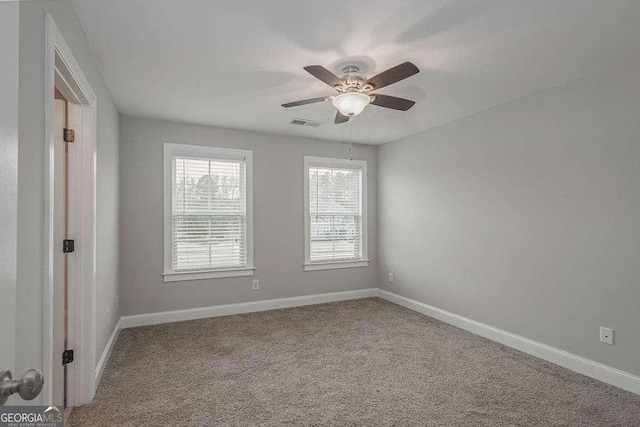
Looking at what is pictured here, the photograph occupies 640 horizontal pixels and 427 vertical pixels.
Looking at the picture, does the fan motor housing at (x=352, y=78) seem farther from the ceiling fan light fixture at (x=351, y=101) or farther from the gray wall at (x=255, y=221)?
the gray wall at (x=255, y=221)

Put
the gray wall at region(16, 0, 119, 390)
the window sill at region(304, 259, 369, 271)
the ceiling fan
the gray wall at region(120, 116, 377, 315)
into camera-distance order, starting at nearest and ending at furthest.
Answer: the gray wall at region(16, 0, 119, 390)
the ceiling fan
the gray wall at region(120, 116, 377, 315)
the window sill at region(304, 259, 369, 271)

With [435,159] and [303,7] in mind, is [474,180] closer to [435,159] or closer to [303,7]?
[435,159]

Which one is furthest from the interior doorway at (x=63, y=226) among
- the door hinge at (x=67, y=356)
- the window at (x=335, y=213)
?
the window at (x=335, y=213)

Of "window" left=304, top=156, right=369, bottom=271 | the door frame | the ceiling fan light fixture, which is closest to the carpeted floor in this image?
the door frame

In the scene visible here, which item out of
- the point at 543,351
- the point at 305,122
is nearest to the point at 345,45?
the point at 305,122

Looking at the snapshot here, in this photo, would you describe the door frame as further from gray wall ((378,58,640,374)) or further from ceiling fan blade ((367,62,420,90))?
gray wall ((378,58,640,374))

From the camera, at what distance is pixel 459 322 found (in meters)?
4.12

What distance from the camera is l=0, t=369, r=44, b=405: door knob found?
763 millimetres

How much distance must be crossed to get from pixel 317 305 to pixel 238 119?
2797 millimetres

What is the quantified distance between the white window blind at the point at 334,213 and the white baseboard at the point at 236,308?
555 mm

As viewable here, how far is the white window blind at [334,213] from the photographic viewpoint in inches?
205

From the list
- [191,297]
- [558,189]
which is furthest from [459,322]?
[191,297]

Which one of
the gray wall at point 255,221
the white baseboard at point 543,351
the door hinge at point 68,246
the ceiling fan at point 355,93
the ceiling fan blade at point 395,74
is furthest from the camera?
the gray wall at point 255,221

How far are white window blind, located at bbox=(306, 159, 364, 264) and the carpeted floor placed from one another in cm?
146
